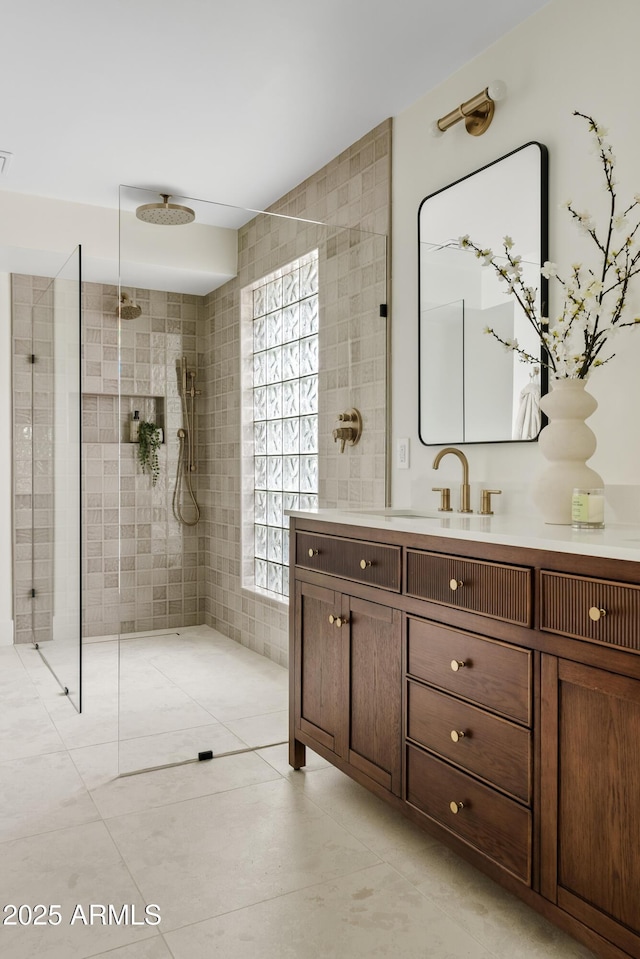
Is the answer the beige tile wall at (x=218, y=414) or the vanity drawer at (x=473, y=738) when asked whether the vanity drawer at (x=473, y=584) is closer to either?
the vanity drawer at (x=473, y=738)

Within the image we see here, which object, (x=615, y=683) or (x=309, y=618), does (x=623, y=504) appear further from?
(x=309, y=618)

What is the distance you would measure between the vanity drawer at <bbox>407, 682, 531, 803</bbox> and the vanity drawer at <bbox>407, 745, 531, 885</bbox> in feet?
0.12

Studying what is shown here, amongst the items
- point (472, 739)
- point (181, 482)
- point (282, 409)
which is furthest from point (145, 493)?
point (472, 739)

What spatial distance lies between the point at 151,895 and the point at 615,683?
126cm

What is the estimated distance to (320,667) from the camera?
242 cm

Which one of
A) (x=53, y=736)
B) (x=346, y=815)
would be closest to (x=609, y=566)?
(x=346, y=815)

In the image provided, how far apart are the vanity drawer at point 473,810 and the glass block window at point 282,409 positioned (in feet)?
3.71

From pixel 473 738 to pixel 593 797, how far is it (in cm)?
37

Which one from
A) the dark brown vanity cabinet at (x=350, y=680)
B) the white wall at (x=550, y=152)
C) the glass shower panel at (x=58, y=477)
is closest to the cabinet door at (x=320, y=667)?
the dark brown vanity cabinet at (x=350, y=680)

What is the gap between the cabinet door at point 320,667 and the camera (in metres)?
2.31

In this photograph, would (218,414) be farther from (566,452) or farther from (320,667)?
(566,452)

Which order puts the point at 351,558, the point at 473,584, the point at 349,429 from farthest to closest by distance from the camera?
1. the point at 349,429
2. the point at 351,558
3. the point at 473,584

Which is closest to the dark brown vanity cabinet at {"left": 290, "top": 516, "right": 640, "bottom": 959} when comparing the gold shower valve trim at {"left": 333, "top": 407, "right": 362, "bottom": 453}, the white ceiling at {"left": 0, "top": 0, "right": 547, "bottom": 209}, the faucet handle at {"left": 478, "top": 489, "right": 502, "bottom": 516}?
the faucet handle at {"left": 478, "top": 489, "right": 502, "bottom": 516}

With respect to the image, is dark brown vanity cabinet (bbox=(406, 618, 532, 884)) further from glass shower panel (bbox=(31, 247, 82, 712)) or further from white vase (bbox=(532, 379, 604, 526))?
glass shower panel (bbox=(31, 247, 82, 712))
